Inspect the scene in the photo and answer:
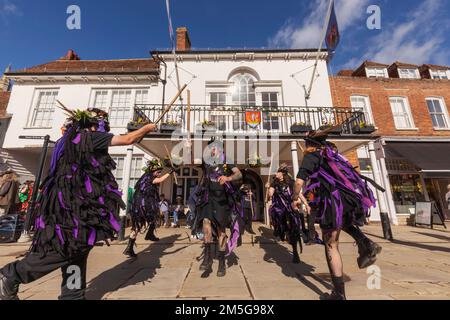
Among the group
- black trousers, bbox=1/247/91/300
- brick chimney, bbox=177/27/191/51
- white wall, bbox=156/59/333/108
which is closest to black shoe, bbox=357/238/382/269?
black trousers, bbox=1/247/91/300

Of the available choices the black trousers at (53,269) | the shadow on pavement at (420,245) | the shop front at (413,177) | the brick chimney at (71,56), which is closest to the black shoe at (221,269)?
the black trousers at (53,269)

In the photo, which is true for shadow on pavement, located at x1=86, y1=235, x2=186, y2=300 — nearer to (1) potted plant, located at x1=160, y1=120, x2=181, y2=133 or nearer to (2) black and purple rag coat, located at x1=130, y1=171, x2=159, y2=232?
(2) black and purple rag coat, located at x1=130, y1=171, x2=159, y2=232

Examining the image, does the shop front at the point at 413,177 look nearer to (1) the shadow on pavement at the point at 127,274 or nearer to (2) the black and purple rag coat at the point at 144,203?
(2) the black and purple rag coat at the point at 144,203

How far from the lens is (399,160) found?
1098 cm

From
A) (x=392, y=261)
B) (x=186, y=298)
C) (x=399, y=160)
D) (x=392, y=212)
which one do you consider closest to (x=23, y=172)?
(x=186, y=298)

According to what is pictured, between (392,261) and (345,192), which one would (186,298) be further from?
(392,261)

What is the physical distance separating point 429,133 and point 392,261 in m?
11.4

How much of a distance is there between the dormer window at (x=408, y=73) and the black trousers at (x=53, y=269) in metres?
17.6

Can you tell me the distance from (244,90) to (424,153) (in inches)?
360

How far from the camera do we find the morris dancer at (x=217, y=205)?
338 cm

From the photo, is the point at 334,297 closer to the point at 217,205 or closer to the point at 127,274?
the point at 217,205

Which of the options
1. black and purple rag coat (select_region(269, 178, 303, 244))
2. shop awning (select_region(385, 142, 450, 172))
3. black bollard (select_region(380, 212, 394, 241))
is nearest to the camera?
black and purple rag coat (select_region(269, 178, 303, 244))

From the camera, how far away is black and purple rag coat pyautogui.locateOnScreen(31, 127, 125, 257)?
1822 millimetres

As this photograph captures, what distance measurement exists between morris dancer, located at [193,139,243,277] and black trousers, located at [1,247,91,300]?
1.74m
